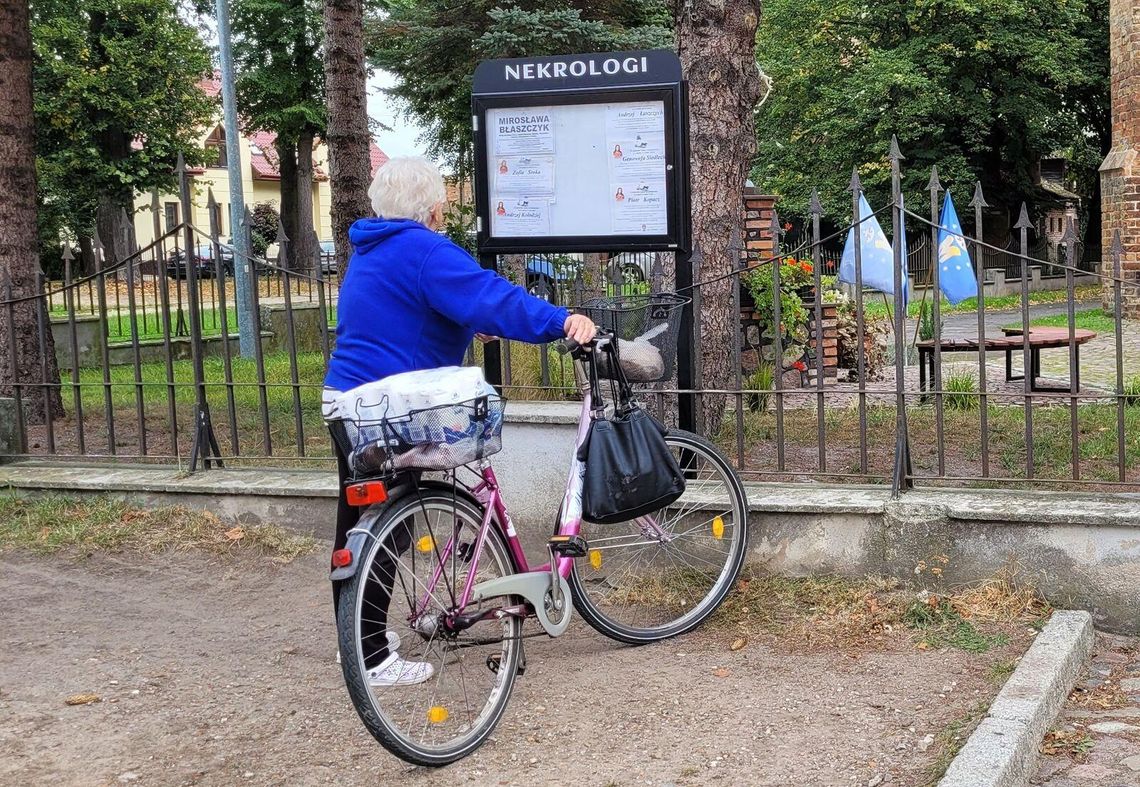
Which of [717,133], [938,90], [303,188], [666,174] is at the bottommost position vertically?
[666,174]

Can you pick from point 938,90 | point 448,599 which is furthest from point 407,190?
point 938,90

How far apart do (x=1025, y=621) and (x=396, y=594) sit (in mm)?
2405

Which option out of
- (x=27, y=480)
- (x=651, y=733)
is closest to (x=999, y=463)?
(x=651, y=733)

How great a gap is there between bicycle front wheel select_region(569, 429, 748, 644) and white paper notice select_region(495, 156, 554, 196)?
4.93 ft

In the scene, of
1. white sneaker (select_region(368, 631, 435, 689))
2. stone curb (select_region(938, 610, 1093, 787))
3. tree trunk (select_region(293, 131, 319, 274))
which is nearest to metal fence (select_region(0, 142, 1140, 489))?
stone curb (select_region(938, 610, 1093, 787))

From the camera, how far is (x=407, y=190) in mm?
3795

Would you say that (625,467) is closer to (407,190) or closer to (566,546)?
(566,546)

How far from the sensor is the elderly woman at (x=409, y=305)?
3654 millimetres

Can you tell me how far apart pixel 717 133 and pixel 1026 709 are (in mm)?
4438

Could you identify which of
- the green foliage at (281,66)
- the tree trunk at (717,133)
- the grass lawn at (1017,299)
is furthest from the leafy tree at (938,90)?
the tree trunk at (717,133)

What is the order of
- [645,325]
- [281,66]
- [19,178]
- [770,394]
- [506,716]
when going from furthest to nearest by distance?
1. [281,66]
2. [19,178]
3. [770,394]
4. [645,325]
5. [506,716]

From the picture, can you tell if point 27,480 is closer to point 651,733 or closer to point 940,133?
point 651,733

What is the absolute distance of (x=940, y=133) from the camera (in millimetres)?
30906

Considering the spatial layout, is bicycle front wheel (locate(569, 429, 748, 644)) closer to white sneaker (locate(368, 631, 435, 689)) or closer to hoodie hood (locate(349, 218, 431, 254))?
white sneaker (locate(368, 631, 435, 689))
